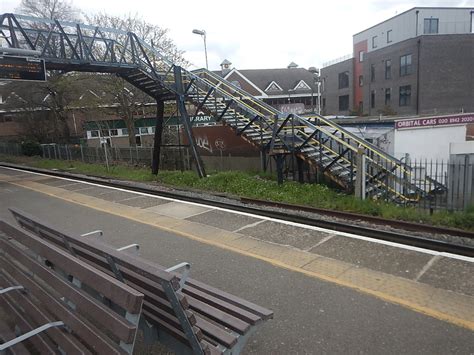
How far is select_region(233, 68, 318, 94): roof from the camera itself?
223ft

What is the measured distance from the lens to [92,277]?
2.50 m

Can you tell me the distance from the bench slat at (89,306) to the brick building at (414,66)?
4198 cm

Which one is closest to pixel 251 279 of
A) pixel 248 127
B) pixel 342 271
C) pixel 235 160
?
pixel 342 271

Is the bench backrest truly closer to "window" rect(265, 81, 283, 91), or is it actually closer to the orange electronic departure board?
the orange electronic departure board

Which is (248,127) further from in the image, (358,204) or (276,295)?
(276,295)

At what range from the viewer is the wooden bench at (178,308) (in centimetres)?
240

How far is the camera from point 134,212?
9.16 metres

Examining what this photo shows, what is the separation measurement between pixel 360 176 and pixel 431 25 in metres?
43.4

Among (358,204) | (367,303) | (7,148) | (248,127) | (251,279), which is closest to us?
(367,303)

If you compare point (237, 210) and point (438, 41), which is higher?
point (438, 41)

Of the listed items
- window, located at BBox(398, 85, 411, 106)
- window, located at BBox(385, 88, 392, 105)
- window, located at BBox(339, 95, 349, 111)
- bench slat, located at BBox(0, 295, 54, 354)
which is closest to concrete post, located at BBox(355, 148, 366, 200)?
bench slat, located at BBox(0, 295, 54, 354)


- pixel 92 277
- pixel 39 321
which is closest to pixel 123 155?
pixel 39 321

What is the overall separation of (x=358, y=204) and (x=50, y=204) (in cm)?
854

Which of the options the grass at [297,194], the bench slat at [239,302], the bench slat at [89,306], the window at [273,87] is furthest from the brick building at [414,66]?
the bench slat at [89,306]
